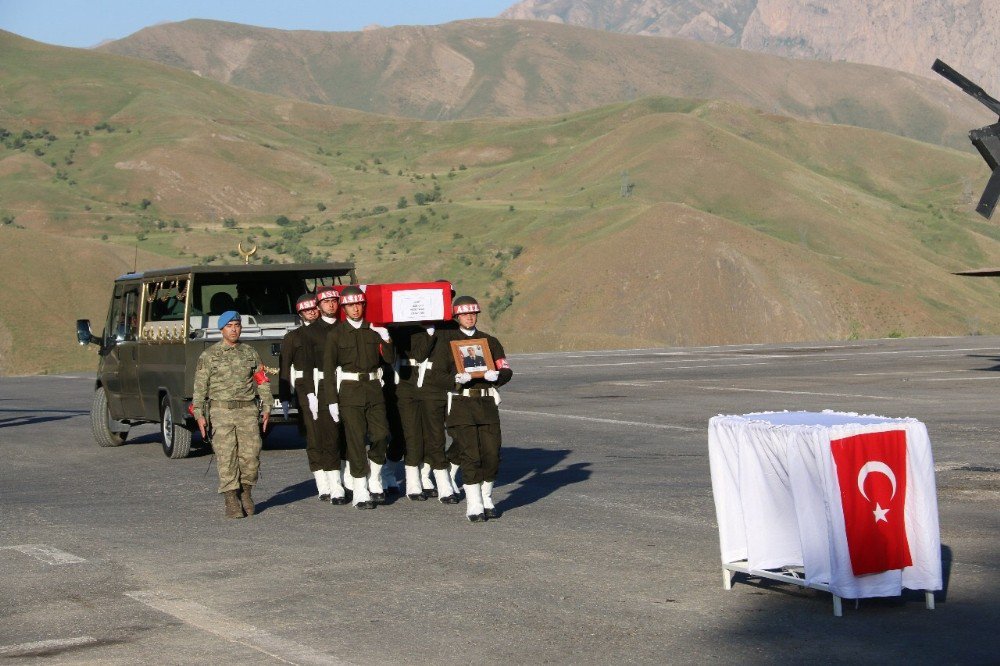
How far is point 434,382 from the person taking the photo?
13516 millimetres

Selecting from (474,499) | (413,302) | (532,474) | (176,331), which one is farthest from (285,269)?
(474,499)

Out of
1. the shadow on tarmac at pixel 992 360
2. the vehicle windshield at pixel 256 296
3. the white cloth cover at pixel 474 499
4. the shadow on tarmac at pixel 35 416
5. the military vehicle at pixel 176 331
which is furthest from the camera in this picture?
the shadow on tarmac at pixel 992 360

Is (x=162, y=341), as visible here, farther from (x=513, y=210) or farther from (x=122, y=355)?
(x=513, y=210)

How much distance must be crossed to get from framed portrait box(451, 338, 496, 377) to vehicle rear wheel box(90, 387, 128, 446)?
9.99 meters

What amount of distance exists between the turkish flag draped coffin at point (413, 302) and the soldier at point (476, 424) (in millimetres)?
684

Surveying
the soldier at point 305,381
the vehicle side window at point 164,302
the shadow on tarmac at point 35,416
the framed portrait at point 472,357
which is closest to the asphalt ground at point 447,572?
the soldier at point 305,381

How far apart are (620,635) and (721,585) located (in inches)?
64.7

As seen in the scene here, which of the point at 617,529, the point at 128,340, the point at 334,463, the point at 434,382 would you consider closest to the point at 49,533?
the point at 334,463

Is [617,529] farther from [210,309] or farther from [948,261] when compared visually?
[948,261]

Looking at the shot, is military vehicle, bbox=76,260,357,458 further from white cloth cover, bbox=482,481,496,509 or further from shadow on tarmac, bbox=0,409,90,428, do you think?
white cloth cover, bbox=482,481,496,509

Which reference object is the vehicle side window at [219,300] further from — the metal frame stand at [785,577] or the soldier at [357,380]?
the metal frame stand at [785,577]

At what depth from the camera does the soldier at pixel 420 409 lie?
1357 cm

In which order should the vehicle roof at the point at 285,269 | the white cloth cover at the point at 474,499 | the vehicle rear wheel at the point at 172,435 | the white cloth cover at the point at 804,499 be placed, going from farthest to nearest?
the vehicle roof at the point at 285,269 → the vehicle rear wheel at the point at 172,435 → the white cloth cover at the point at 474,499 → the white cloth cover at the point at 804,499

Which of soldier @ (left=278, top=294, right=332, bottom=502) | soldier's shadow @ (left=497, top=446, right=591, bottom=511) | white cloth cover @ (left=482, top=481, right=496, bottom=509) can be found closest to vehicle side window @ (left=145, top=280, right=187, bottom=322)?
soldier's shadow @ (left=497, top=446, right=591, bottom=511)
